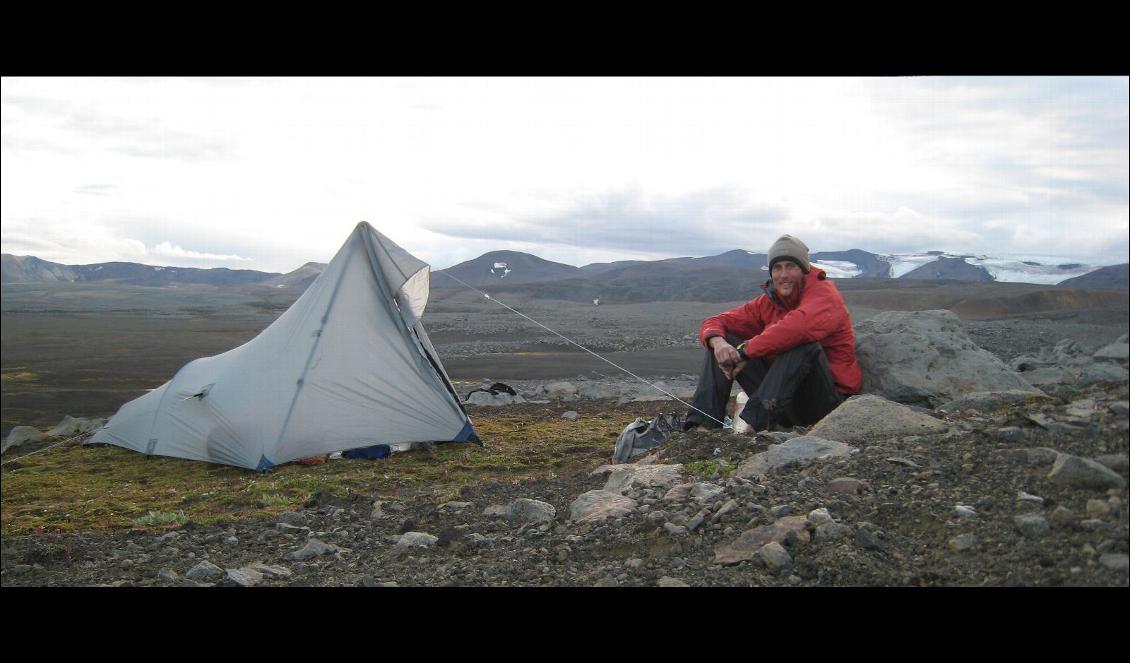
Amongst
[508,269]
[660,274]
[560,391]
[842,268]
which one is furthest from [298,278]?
[560,391]

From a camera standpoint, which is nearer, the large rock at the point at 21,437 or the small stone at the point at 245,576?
the small stone at the point at 245,576

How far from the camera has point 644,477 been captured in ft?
17.5

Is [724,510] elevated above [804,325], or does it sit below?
below

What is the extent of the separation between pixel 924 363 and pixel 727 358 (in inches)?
80.0

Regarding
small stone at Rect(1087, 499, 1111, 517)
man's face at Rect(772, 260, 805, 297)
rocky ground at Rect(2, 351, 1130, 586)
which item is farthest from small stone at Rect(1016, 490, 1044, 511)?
man's face at Rect(772, 260, 805, 297)

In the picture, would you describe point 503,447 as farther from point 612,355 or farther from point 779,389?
point 612,355

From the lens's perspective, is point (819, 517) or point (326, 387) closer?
point (819, 517)

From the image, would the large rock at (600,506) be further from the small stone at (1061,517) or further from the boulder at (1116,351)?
the boulder at (1116,351)

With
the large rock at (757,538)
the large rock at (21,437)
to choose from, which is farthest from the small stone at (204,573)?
the large rock at (21,437)

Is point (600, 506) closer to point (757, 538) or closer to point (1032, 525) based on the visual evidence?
point (757, 538)

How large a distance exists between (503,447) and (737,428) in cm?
327

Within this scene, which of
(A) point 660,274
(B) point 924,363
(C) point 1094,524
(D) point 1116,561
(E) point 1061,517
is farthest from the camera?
(A) point 660,274

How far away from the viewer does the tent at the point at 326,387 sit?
318 inches

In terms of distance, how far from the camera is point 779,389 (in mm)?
5992
